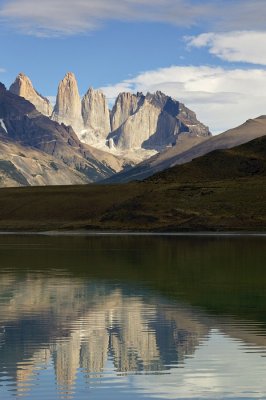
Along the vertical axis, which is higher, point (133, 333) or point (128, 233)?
point (128, 233)

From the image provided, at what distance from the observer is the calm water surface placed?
26641 mm

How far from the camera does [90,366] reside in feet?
97.6

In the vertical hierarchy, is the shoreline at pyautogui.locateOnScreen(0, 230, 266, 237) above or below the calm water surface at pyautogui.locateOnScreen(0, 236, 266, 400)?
above

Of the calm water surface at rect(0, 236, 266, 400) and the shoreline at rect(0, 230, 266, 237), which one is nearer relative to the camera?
the calm water surface at rect(0, 236, 266, 400)

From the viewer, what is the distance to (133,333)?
122 feet

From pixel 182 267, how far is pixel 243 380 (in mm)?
50479

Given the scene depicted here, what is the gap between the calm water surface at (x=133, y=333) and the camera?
26.6 metres

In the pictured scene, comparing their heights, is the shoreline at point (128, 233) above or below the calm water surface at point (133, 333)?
above

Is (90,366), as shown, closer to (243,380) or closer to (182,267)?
(243,380)

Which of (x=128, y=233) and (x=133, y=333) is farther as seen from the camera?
(x=128, y=233)

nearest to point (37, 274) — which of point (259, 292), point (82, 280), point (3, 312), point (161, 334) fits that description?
point (82, 280)

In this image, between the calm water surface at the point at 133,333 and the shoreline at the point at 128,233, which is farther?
the shoreline at the point at 128,233

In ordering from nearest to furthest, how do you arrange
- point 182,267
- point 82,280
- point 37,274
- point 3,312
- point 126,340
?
point 126,340 < point 3,312 < point 82,280 < point 37,274 < point 182,267

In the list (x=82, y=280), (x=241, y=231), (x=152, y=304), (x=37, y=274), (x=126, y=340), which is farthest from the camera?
(x=241, y=231)
